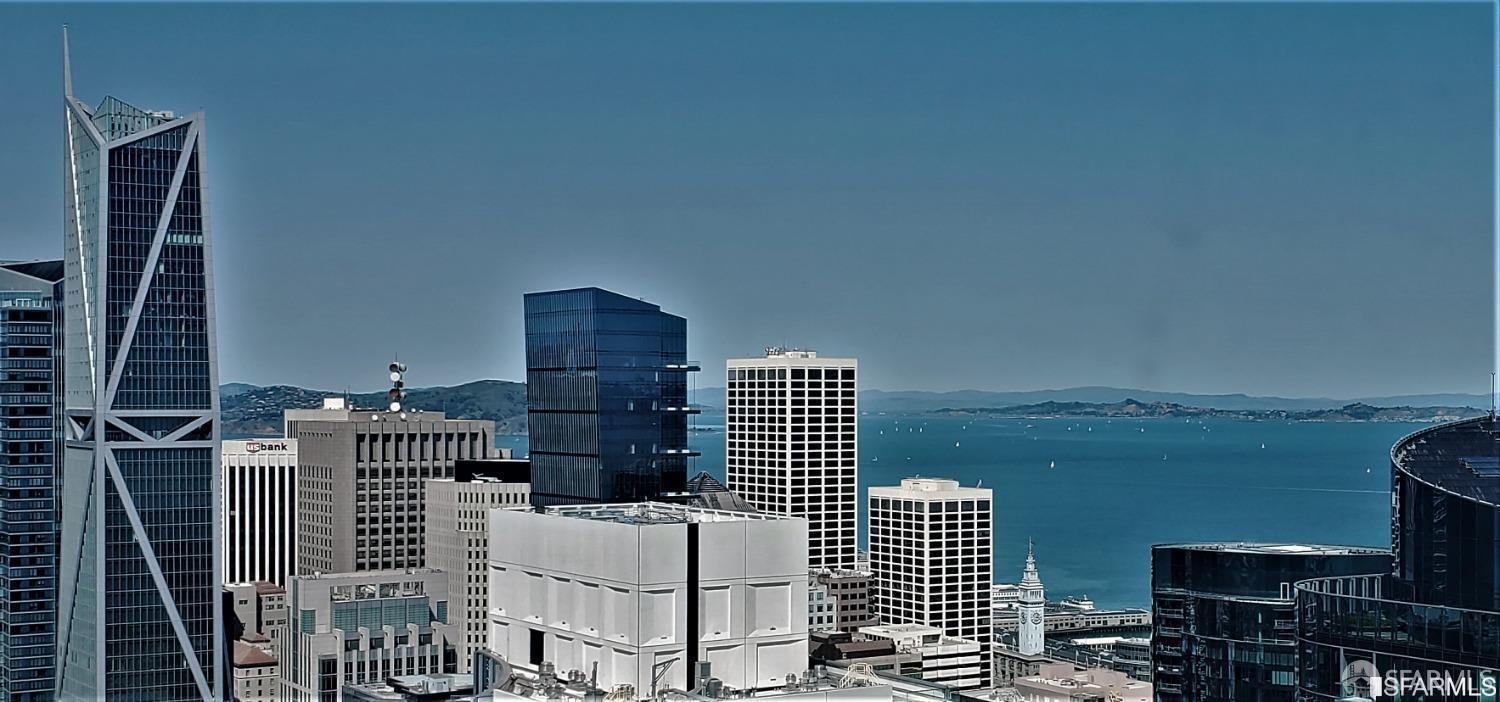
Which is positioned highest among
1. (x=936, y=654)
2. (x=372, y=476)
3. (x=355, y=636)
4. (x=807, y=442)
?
(x=807, y=442)

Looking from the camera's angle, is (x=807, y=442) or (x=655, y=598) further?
(x=807, y=442)

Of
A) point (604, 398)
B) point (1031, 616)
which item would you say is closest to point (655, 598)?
point (604, 398)

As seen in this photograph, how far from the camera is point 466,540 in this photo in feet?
91.4

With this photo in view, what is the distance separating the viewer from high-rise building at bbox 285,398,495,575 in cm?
3312

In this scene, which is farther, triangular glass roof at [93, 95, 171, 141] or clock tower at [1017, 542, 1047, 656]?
clock tower at [1017, 542, 1047, 656]

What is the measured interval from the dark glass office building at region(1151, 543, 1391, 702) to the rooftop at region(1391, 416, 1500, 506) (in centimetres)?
208

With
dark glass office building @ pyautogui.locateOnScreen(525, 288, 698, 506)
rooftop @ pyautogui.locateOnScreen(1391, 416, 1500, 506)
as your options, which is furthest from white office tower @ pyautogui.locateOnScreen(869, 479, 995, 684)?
rooftop @ pyautogui.locateOnScreen(1391, 416, 1500, 506)

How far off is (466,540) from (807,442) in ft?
38.9

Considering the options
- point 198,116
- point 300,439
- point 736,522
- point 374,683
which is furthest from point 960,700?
point 300,439

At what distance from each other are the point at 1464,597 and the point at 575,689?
5.75m

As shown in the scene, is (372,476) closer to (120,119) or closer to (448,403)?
(448,403)

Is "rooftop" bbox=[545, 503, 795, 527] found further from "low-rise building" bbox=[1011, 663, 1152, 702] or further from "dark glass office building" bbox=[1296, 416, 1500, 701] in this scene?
"low-rise building" bbox=[1011, 663, 1152, 702]

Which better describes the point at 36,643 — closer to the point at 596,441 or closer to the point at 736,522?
the point at 596,441

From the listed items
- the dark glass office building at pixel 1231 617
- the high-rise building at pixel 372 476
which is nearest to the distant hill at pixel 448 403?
the high-rise building at pixel 372 476
